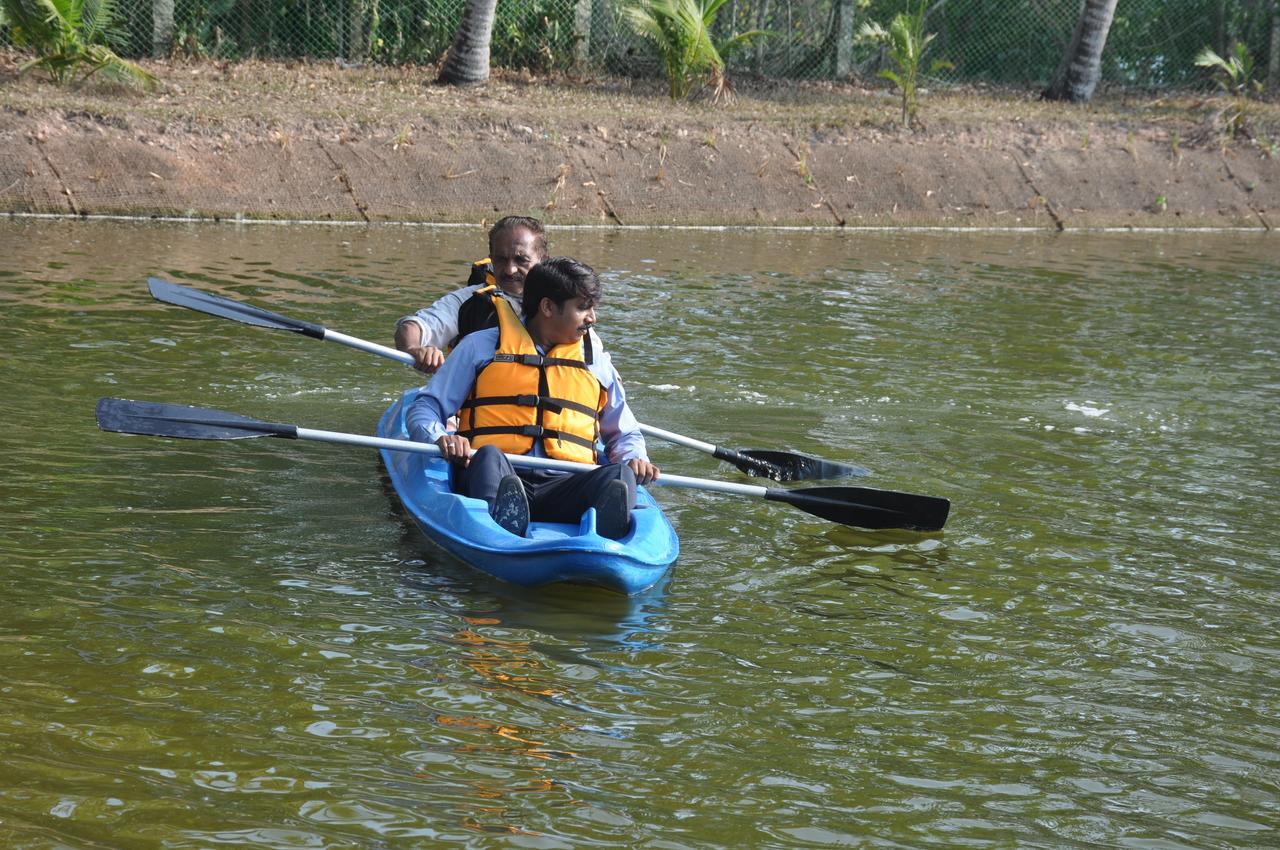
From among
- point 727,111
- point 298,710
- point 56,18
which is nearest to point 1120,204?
point 727,111

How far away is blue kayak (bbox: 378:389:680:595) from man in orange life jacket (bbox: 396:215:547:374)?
105 centimetres

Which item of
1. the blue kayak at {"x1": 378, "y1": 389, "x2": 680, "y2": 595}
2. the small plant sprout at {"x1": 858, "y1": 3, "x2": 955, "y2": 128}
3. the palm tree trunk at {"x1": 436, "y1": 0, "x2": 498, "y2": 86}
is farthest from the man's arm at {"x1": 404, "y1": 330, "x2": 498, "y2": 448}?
the small plant sprout at {"x1": 858, "y1": 3, "x2": 955, "y2": 128}

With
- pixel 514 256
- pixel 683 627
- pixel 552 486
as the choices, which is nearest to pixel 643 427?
pixel 514 256

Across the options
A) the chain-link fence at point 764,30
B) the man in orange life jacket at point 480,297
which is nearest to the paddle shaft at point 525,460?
the man in orange life jacket at point 480,297

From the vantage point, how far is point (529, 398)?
581 cm

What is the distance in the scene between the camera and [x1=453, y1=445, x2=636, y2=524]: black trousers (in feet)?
17.9

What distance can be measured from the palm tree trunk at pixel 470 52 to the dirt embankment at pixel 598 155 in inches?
12.0

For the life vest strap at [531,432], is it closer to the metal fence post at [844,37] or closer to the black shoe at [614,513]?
the black shoe at [614,513]

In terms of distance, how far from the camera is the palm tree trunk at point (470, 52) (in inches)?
716

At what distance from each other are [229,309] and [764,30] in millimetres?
12920

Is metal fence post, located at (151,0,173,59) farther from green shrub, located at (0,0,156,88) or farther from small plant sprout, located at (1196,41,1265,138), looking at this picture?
small plant sprout, located at (1196,41,1265,138)

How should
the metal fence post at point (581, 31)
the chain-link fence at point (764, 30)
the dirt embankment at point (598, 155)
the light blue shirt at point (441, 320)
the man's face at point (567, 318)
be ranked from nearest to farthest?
the man's face at point (567, 318) < the light blue shirt at point (441, 320) < the dirt embankment at point (598, 155) < the chain-link fence at point (764, 30) < the metal fence post at point (581, 31)

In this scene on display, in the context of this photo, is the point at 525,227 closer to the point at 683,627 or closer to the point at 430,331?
the point at 430,331

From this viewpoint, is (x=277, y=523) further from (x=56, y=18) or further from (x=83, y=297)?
(x=56, y=18)
